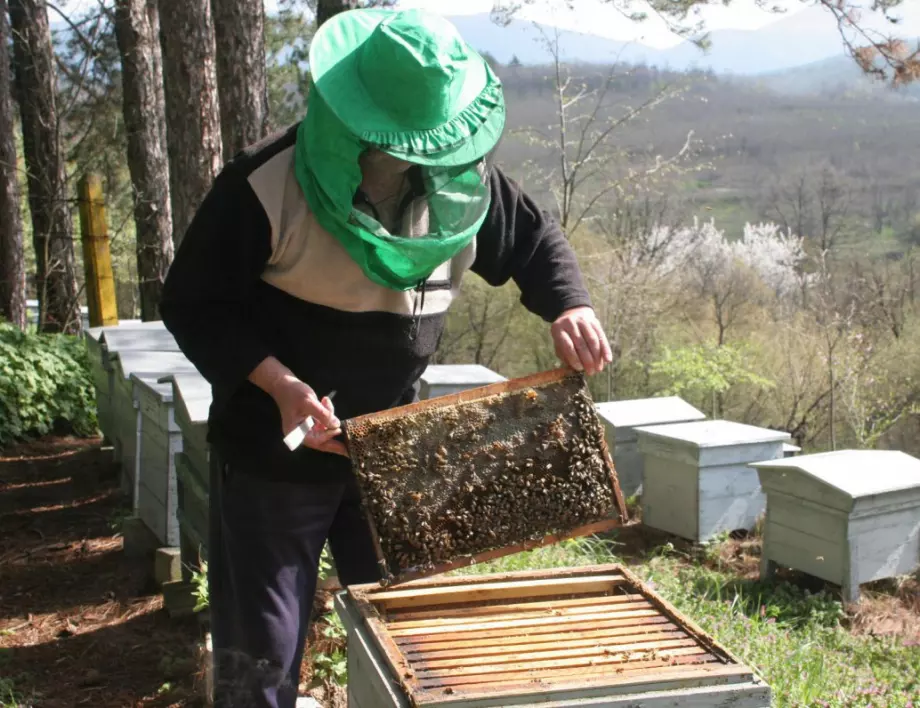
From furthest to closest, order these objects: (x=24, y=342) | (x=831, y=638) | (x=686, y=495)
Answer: (x=24, y=342)
(x=686, y=495)
(x=831, y=638)

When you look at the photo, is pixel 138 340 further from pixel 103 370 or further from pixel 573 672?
pixel 573 672

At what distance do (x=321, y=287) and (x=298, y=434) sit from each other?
Result: 348 mm

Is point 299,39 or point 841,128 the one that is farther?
point 841,128

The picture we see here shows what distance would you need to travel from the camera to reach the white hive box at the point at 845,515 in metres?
5.10

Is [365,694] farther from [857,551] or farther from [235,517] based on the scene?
[857,551]

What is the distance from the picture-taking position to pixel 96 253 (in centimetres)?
909

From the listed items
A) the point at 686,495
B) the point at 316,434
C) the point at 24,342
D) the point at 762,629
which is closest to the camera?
the point at 316,434

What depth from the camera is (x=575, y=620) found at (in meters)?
2.08

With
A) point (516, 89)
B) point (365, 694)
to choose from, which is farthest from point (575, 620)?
point (516, 89)

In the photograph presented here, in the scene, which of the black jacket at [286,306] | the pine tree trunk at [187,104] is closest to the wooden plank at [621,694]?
the black jacket at [286,306]

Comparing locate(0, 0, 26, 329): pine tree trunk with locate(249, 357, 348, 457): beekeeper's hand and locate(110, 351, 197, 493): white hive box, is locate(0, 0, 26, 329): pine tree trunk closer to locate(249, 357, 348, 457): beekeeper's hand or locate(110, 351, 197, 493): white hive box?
locate(110, 351, 197, 493): white hive box

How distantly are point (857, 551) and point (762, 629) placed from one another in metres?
1.14

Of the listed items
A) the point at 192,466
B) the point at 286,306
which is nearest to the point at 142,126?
the point at 192,466

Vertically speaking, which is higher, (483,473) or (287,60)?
(287,60)
